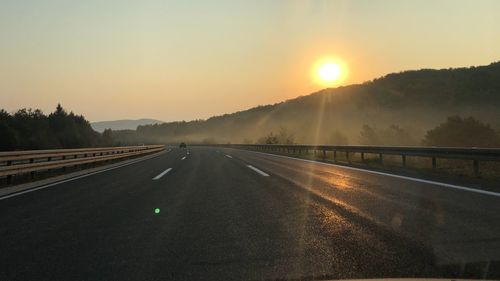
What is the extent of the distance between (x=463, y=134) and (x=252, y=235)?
35.6m

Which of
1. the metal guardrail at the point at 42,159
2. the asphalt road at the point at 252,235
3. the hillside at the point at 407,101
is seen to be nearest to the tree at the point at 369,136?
the hillside at the point at 407,101

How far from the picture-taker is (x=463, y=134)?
37.2 metres

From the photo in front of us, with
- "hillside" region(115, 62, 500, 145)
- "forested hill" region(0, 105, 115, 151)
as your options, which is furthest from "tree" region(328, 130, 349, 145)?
"forested hill" region(0, 105, 115, 151)

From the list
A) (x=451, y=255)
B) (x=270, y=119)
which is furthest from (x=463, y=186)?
(x=270, y=119)

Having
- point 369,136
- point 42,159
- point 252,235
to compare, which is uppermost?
point 369,136

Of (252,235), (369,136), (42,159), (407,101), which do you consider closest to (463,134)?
(369,136)

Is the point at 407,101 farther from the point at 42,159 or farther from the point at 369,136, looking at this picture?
the point at 42,159

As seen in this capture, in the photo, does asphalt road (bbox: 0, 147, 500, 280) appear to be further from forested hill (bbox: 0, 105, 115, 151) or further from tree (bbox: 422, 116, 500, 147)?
forested hill (bbox: 0, 105, 115, 151)

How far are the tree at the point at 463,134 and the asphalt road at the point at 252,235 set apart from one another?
28.3 metres

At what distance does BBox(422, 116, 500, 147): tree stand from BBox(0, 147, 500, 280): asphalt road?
28.3 metres

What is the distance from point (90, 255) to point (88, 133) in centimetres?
10804

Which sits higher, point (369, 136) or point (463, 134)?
point (369, 136)

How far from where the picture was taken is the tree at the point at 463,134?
116 ft

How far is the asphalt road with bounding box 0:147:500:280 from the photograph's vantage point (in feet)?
14.7
